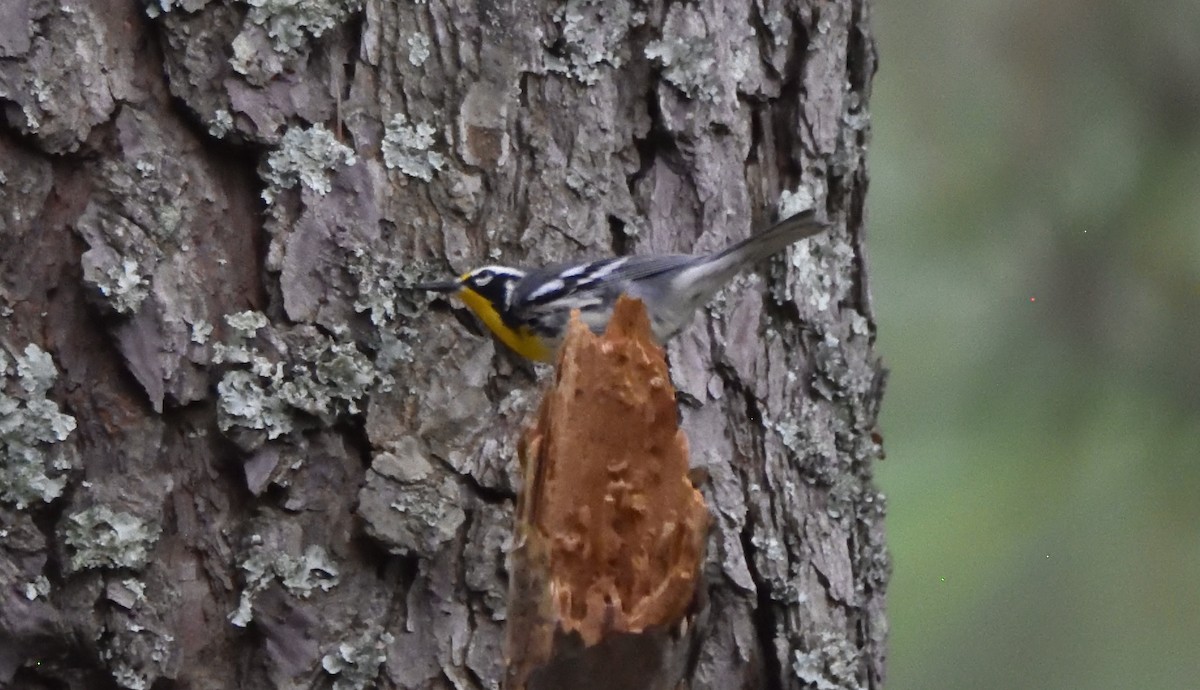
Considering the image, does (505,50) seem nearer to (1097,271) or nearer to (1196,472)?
(1097,271)

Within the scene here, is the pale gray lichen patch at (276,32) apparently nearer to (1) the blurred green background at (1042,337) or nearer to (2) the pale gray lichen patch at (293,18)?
(2) the pale gray lichen patch at (293,18)

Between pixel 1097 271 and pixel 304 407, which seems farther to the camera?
pixel 1097 271

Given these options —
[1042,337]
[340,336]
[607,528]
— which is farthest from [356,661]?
[1042,337]

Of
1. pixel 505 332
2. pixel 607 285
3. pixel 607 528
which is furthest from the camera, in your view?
pixel 607 285

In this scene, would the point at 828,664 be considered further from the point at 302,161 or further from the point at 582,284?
the point at 302,161

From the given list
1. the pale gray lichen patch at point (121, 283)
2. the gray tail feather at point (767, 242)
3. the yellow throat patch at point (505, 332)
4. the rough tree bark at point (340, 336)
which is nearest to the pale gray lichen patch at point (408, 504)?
the rough tree bark at point (340, 336)

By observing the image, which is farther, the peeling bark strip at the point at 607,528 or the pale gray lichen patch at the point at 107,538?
the pale gray lichen patch at the point at 107,538

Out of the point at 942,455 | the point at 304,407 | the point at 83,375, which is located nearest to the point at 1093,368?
the point at 942,455
